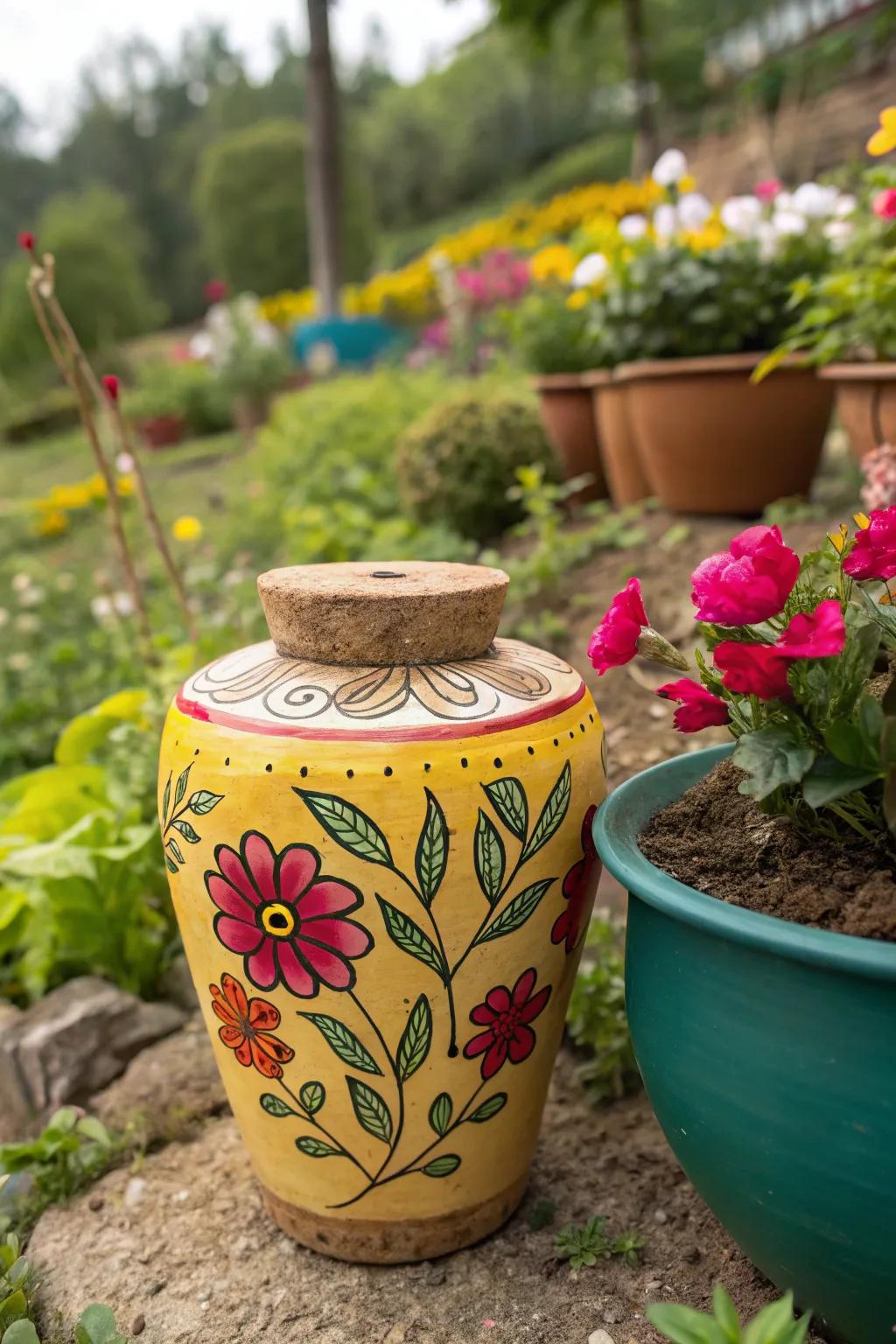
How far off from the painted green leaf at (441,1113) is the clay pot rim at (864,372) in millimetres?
1823

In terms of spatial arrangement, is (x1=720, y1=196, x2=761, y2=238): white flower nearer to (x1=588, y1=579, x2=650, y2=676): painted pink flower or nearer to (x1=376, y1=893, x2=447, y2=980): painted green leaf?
(x1=588, y1=579, x2=650, y2=676): painted pink flower

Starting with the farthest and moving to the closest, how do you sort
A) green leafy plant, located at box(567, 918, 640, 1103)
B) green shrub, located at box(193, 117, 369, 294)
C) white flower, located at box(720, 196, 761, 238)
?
green shrub, located at box(193, 117, 369, 294)
white flower, located at box(720, 196, 761, 238)
green leafy plant, located at box(567, 918, 640, 1103)

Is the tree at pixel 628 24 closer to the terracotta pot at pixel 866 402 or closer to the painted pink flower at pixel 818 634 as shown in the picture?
the terracotta pot at pixel 866 402

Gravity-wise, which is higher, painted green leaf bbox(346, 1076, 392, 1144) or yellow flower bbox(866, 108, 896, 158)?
yellow flower bbox(866, 108, 896, 158)

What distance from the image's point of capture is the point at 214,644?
318cm

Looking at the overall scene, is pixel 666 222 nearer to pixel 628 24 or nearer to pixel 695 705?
pixel 695 705

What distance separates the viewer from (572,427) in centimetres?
446

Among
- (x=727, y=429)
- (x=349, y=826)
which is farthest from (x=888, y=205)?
(x=349, y=826)

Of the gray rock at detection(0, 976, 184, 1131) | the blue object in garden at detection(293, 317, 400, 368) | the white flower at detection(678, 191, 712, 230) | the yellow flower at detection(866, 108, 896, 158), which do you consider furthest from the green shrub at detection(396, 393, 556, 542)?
the blue object in garden at detection(293, 317, 400, 368)

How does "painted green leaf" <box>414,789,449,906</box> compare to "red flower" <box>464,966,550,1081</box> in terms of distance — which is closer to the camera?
"painted green leaf" <box>414,789,449,906</box>

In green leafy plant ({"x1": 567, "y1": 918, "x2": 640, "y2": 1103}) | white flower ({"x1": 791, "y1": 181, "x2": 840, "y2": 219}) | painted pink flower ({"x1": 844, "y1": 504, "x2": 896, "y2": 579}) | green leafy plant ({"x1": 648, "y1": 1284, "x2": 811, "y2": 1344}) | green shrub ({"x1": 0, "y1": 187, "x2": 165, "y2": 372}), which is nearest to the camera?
green leafy plant ({"x1": 648, "y1": 1284, "x2": 811, "y2": 1344})

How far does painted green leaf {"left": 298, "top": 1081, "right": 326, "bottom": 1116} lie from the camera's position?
1.51 metres

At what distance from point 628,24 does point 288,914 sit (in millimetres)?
11113

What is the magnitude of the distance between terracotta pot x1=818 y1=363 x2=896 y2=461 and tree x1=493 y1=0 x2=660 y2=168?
8136 millimetres
